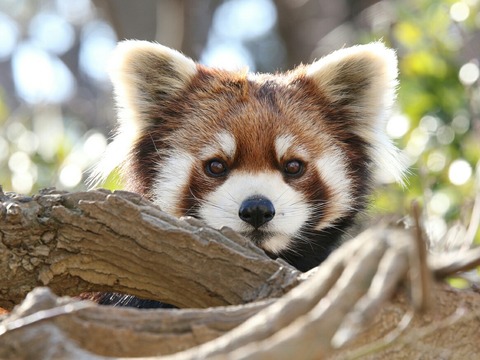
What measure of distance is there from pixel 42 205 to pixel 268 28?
1049 centimetres

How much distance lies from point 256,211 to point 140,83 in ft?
3.72

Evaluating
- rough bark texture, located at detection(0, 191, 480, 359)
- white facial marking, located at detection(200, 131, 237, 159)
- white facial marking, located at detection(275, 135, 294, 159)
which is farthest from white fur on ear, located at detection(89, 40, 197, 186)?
rough bark texture, located at detection(0, 191, 480, 359)

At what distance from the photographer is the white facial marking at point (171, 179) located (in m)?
4.16

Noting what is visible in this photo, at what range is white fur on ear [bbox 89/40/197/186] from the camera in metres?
4.44

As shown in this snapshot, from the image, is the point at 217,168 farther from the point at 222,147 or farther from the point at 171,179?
the point at 171,179

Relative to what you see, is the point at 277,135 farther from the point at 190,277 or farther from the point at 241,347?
the point at 241,347

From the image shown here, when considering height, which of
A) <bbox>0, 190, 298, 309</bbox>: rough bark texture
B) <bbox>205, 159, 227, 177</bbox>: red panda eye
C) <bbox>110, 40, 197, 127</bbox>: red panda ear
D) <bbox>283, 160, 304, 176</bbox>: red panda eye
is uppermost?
<bbox>110, 40, 197, 127</bbox>: red panda ear

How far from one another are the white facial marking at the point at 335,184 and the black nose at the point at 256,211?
0.49 m

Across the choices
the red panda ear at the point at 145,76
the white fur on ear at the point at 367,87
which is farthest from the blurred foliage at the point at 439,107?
the red panda ear at the point at 145,76

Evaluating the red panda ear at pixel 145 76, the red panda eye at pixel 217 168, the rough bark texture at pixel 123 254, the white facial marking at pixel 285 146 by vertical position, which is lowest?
the rough bark texture at pixel 123 254

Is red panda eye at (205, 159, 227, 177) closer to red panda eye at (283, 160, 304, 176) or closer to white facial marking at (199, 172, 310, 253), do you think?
white facial marking at (199, 172, 310, 253)

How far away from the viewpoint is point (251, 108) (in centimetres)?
425

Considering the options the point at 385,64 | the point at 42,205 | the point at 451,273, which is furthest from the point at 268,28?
the point at 451,273

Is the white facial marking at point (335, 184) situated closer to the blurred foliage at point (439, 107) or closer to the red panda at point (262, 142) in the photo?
the red panda at point (262, 142)
